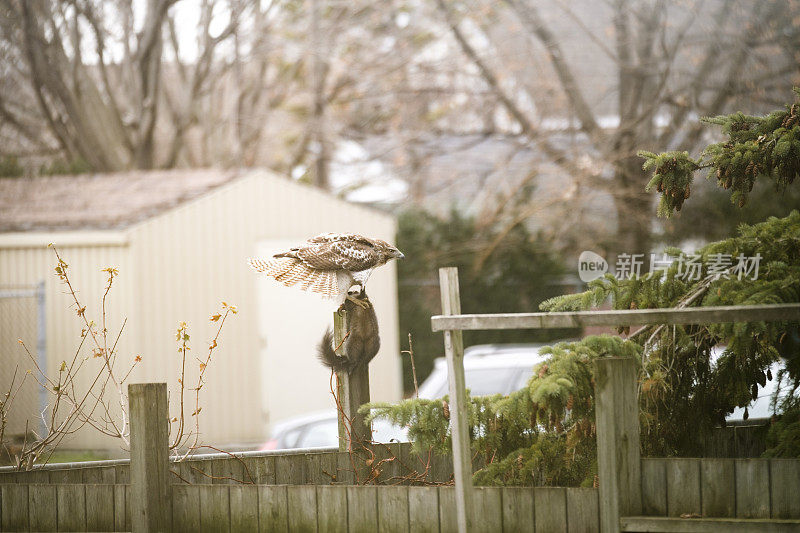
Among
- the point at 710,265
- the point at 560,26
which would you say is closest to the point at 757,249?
the point at 710,265

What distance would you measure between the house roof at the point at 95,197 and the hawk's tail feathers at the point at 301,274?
280 inches

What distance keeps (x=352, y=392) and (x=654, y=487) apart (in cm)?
149

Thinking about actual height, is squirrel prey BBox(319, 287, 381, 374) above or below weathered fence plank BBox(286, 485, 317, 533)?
above

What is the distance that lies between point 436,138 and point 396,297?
399cm

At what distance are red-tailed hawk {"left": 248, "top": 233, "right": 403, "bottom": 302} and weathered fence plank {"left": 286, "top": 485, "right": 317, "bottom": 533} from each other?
1.02 meters

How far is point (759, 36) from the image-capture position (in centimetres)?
1423

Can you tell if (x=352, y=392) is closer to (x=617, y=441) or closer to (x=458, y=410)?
(x=458, y=410)

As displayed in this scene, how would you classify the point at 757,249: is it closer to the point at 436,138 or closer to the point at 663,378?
the point at 663,378

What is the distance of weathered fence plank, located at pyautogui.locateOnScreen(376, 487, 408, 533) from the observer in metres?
3.66

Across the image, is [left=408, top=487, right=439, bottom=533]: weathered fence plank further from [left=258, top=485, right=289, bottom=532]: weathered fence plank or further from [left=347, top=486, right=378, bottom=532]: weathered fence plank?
[left=258, top=485, right=289, bottom=532]: weathered fence plank

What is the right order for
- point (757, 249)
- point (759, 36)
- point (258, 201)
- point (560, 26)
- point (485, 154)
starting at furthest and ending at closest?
point (485, 154) < point (560, 26) < point (759, 36) < point (258, 201) < point (757, 249)

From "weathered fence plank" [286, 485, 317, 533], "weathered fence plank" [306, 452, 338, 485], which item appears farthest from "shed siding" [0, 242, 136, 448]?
"weathered fence plank" [286, 485, 317, 533]

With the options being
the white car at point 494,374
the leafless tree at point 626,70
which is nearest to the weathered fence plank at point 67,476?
the white car at point 494,374

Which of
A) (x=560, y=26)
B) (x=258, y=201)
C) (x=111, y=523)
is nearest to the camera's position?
(x=111, y=523)
